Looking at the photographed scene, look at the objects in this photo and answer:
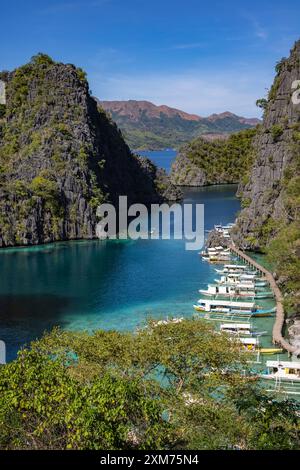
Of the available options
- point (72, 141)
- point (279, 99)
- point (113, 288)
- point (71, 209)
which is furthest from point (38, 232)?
point (279, 99)

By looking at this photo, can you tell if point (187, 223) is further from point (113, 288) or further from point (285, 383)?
point (285, 383)

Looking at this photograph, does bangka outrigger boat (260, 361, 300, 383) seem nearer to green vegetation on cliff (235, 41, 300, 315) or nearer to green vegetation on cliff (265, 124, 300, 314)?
green vegetation on cliff (265, 124, 300, 314)

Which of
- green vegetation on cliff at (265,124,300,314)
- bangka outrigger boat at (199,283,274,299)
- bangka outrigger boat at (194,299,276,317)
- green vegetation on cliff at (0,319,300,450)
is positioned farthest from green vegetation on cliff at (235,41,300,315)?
green vegetation on cliff at (0,319,300,450)

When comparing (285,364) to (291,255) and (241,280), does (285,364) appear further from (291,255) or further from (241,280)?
(241,280)

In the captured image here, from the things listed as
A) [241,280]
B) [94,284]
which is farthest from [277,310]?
[94,284]

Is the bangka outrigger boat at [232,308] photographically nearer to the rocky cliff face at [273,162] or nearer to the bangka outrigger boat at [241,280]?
the bangka outrigger boat at [241,280]

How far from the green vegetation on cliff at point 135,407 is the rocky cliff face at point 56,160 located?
7015 cm

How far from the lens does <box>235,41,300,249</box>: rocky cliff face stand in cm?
8256

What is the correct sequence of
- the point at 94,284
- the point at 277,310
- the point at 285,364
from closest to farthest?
the point at 285,364
the point at 277,310
the point at 94,284

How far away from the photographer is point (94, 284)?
227ft

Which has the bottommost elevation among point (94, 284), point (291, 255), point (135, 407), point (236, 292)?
point (94, 284)

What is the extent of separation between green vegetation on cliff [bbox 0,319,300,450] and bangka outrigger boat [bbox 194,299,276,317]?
1039 inches

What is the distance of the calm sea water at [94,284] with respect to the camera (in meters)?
53.9

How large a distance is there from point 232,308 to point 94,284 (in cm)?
1991
